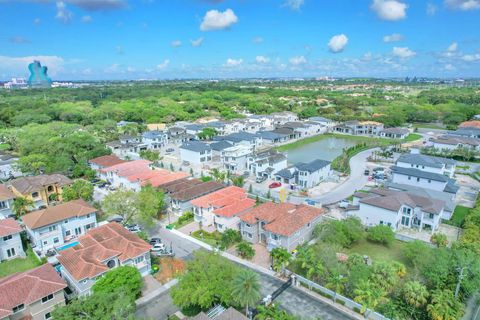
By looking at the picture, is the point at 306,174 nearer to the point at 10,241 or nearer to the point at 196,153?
the point at 196,153

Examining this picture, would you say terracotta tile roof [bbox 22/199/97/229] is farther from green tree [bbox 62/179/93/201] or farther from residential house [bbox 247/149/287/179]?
residential house [bbox 247/149/287/179]

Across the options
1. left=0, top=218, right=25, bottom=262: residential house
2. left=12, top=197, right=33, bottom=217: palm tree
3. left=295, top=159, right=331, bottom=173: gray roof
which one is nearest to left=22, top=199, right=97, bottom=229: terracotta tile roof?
left=0, top=218, right=25, bottom=262: residential house

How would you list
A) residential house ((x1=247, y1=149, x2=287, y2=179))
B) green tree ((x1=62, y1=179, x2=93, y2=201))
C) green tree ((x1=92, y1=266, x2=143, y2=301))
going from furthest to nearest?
residential house ((x1=247, y1=149, x2=287, y2=179)) → green tree ((x1=62, y1=179, x2=93, y2=201)) → green tree ((x1=92, y1=266, x2=143, y2=301))

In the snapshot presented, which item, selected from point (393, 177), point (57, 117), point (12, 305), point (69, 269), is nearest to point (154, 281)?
point (69, 269)

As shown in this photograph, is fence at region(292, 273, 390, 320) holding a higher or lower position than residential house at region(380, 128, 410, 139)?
lower

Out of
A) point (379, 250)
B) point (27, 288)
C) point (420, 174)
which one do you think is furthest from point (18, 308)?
point (420, 174)

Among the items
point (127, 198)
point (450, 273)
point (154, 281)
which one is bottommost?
point (154, 281)

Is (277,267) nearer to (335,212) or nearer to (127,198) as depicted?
(335,212)
